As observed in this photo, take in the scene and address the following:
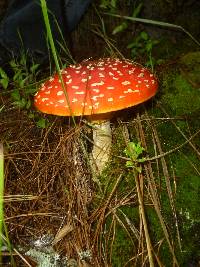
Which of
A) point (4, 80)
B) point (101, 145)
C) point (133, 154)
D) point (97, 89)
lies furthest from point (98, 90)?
point (4, 80)

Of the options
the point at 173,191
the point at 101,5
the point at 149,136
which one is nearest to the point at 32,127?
the point at 149,136

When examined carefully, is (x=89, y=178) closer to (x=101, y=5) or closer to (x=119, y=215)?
(x=119, y=215)

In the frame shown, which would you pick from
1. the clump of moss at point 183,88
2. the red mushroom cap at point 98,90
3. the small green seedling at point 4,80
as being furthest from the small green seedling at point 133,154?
the small green seedling at point 4,80

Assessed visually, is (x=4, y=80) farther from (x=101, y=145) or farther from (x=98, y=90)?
(x=98, y=90)

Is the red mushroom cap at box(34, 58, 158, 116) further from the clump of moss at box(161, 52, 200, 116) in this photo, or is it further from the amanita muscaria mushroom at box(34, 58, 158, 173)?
the clump of moss at box(161, 52, 200, 116)

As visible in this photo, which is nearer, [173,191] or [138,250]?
[138,250]

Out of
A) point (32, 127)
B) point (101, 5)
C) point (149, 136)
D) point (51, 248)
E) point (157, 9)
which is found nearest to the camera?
point (51, 248)

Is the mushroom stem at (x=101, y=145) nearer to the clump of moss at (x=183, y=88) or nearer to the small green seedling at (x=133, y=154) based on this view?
the small green seedling at (x=133, y=154)
